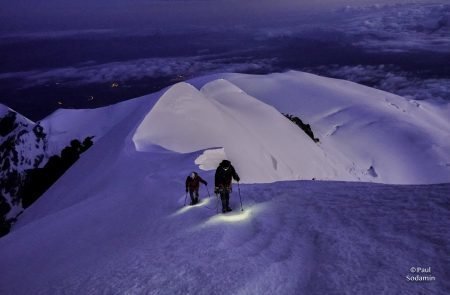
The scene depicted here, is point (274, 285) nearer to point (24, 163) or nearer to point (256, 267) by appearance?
point (256, 267)

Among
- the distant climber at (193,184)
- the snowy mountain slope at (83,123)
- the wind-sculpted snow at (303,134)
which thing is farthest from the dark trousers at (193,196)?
the snowy mountain slope at (83,123)

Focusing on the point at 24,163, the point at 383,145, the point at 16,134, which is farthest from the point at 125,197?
the point at 383,145

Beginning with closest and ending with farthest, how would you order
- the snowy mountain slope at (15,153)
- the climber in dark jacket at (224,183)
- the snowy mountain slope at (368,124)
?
1. the climber in dark jacket at (224,183)
2. the snowy mountain slope at (15,153)
3. the snowy mountain slope at (368,124)

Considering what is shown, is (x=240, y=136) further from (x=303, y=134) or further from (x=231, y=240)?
(x=231, y=240)

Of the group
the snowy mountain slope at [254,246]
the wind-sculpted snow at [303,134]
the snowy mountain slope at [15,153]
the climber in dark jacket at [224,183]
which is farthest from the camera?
the snowy mountain slope at [15,153]

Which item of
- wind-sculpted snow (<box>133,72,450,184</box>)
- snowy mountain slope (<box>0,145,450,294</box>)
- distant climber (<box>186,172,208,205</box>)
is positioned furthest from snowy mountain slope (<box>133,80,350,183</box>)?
snowy mountain slope (<box>0,145,450,294</box>)

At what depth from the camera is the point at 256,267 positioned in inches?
340

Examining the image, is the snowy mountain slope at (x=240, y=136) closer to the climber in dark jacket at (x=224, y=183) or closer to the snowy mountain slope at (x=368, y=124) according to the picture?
the snowy mountain slope at (x=368, y=124)

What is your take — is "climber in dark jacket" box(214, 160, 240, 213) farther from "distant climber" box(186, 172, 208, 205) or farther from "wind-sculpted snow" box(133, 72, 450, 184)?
"wind-sculpted snow" box(133, 72, 450, 184)

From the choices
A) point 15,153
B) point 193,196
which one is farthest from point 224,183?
point 15,153

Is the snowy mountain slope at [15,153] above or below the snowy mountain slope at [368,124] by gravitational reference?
above

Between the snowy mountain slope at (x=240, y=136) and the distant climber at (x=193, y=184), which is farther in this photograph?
the snowy mountain slope at (x=240, y=136)

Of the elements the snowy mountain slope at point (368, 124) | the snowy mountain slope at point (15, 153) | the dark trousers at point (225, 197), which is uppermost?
the dark trousers at point (225, 197)

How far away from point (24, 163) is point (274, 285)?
5925cm
